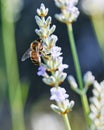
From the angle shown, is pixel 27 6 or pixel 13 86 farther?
pixel 27 6

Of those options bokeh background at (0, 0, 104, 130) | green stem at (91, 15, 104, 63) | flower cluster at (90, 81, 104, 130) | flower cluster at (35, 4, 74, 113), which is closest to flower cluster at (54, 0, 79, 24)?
flower cluster at (35, 4, 74, 113)

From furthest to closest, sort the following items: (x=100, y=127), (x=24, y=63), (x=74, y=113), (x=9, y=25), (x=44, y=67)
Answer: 1. (x=24, y=63)
2. (x=74, y=113)
3. (x=9, y=25)
4. (x=44, y=67)
5. (x=100, y=127)

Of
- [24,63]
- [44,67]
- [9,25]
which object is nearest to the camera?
[44,67]

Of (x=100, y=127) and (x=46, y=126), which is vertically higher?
(x=46, y=126)

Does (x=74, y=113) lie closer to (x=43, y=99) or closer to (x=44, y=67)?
(x=43, y=99)

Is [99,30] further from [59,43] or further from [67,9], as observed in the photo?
[59,43]

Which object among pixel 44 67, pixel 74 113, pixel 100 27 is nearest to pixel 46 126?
pixel 74 113

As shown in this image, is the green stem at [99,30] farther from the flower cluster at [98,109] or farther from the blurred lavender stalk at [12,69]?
the flower cluster at [98,109]

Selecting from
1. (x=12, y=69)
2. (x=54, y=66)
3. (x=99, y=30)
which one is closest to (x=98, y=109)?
(x=54, y=66)
